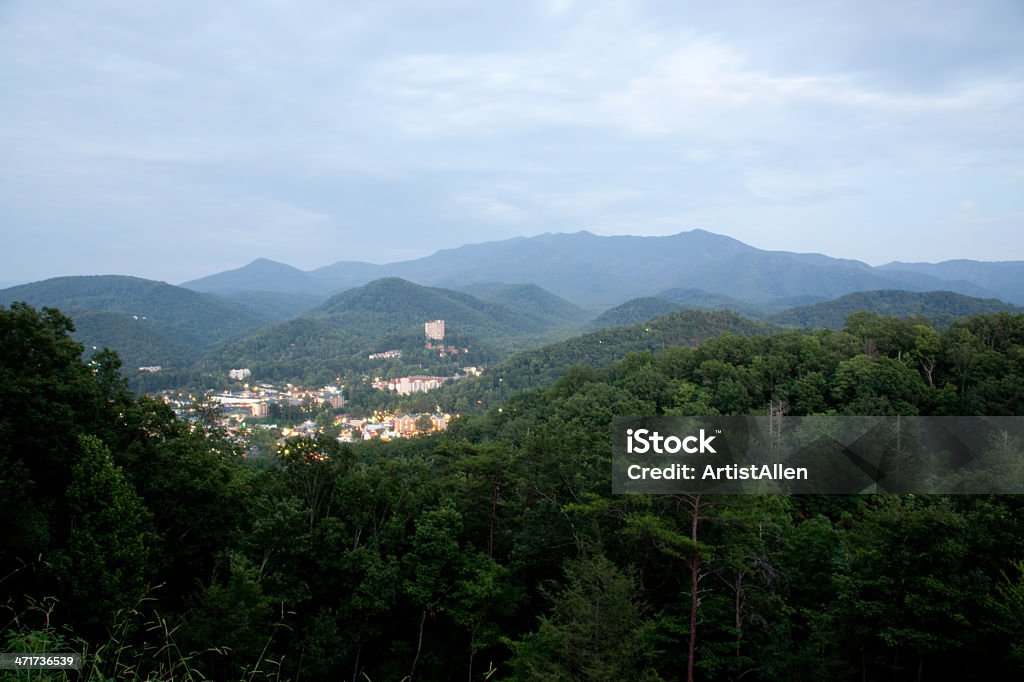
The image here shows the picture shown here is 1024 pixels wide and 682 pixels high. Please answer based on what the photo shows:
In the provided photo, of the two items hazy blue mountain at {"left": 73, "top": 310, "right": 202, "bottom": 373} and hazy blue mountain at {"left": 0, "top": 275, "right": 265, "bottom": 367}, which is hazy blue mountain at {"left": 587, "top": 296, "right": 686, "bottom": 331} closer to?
hazy blue mountain at {"left": 73, "top": 310, "right": 202, "bottom": 373}

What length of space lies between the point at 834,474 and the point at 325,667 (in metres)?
15.8

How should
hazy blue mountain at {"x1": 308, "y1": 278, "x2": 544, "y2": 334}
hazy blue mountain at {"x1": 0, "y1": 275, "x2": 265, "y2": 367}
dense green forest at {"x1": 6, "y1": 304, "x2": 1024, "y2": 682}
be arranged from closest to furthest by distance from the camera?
dense green forest at {"x1": 6, "y1": 304, "x2": 1024, "y2": 682}, hazy blue mountain at {"x1": 0, "y1": 275, "x2": 265, "y2": 367}, hazy blue mountain at {"x1": 308, "y1": 278, "x2": 544, "y2": 334}

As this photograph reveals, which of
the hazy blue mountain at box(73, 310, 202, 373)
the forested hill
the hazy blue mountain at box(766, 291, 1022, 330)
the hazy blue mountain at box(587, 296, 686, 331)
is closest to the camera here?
the hazy blue mountain at box(766, 291, 1022, 330)

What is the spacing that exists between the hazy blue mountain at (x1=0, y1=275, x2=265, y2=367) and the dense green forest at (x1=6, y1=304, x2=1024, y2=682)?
103456 mm

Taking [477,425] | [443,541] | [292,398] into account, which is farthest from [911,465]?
[292,398]

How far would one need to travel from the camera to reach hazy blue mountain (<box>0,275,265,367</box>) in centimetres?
10475

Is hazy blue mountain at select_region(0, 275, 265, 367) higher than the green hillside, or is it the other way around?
hazy blue mountain at select_region(0, 275, 265, 367)

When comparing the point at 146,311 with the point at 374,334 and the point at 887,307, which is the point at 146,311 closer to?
the point at 374,334

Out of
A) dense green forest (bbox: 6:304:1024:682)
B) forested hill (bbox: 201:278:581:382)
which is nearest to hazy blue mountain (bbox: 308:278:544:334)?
forested hill (bbox: 201:278:581:382)

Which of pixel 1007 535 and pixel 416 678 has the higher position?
pixel 1007 535

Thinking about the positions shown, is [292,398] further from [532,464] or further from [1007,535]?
[1007,535]

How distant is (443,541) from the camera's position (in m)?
11.5

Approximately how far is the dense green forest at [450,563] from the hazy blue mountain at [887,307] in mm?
87198

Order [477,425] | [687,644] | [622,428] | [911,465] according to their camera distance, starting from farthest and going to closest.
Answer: [477,425] → [911,465] → [622,428] → [687,644]
